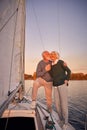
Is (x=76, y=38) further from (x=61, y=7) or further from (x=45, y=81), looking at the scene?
(x=45, y=81)

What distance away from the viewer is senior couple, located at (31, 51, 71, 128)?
2818mm

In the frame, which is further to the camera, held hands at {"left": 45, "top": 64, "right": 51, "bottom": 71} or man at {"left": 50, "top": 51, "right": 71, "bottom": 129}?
held hands at {"left": 45, "top": 64, "right": 51, "bottom": 71}

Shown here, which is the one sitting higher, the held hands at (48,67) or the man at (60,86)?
the held hands at (48,67)

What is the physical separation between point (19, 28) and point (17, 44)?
0.18m

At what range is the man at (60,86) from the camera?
2.81 m

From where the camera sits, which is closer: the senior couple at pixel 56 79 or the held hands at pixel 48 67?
the senior couple at pixel 56 79

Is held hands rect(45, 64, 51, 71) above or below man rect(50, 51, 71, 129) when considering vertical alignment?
above

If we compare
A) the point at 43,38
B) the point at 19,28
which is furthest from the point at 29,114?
the point at 43,38

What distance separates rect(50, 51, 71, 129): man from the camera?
281 cm

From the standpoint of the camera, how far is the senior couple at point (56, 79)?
2.82 metres

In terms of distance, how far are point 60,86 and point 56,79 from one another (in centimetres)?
13

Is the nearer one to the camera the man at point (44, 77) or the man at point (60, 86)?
the man at point (60, 86)

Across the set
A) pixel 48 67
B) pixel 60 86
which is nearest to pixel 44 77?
pixel 48 67

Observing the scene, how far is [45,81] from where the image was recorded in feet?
9.94
